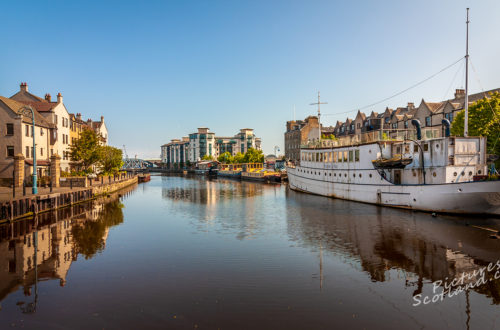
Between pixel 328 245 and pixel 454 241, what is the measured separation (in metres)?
8.42

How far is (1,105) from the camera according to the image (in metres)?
45.0

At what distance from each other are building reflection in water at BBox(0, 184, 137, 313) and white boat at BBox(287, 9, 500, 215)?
2795cm

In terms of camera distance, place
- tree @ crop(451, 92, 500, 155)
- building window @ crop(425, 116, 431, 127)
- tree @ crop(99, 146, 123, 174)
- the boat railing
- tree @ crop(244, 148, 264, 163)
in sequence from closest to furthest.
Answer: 1. the boat railing
2. tree @ crop(451, 92, 500, 155)
3. building window @ crop(425, 116, 431, 127)
4. tree @ crop(99, 146, 123, 174)
5. tree @ crop(244, 148, 264, 163)

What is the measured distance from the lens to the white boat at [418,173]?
28.1 metres

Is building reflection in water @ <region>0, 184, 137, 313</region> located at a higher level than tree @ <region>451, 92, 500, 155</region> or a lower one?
lower

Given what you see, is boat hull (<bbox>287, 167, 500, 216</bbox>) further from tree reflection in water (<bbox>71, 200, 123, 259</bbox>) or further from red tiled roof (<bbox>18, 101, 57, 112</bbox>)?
red tiled roof (<bbox>18, 101, 57, 112</bbox>)

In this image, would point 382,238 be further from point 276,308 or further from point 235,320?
point 235,320

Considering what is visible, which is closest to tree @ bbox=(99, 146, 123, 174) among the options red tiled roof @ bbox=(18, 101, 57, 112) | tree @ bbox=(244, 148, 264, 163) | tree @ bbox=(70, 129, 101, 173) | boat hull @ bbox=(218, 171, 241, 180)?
tree @ bbox=(70, 129, 101, 173)

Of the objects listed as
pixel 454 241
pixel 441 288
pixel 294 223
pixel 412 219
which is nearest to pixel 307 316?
pixel 441 288

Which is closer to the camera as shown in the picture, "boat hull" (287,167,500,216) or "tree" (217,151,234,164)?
"boat hull" (287,167,500,216)

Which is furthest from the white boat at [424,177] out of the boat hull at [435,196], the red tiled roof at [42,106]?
the red tiled roof at [42,106]

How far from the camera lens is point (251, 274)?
50.8 feet

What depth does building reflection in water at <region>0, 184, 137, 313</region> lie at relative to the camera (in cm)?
1452

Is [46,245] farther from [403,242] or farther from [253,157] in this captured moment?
[253,157]
